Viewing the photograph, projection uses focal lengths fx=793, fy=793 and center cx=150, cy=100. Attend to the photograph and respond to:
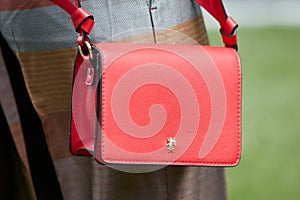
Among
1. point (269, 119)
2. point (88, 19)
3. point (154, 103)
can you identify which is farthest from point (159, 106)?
point (269, 119)

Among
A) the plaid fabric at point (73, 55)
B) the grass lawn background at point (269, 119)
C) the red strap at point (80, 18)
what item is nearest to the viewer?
the red strap at point (80, 18)

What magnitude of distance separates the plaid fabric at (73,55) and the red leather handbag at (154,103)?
8cm

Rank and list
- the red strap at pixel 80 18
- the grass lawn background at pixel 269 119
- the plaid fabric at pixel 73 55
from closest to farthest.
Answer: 1. the red strap at pixel 80 18
2. the plaid fabric at pixel 73 55
3. the grass lawn background at pixel 269 119

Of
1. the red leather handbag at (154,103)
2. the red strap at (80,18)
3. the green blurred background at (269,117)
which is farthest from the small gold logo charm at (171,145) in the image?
the green blurred background at (269,117)

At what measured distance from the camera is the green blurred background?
292cm

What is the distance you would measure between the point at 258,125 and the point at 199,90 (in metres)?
→ 2.17

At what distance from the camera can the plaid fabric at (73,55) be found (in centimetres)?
149

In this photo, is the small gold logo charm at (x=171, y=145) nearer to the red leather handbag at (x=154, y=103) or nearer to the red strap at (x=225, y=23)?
the red leather handbag at (x=154, y=103)

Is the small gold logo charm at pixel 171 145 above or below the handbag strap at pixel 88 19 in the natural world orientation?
below

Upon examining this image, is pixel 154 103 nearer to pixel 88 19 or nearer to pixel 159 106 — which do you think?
pixel 159 106

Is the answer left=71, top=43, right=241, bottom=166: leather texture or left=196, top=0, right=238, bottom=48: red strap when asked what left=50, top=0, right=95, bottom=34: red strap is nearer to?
left=71, top=43, right=241, bottom=166: leather texture

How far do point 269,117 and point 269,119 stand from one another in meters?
0.03

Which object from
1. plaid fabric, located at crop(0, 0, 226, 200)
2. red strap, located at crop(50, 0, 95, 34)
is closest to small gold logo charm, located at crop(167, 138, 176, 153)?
plaid fabric, located at crop(0, 0, 226, 200)

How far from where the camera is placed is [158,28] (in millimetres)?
1511
